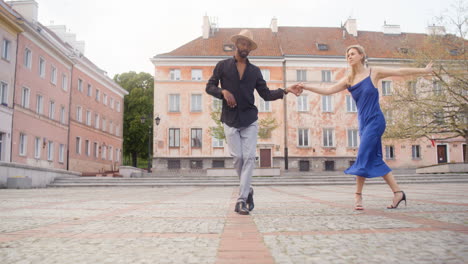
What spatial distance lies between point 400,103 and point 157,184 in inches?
623

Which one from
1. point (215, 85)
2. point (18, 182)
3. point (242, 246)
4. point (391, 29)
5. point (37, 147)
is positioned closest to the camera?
point (242, 246)

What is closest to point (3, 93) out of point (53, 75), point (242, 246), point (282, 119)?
point (53, 75)

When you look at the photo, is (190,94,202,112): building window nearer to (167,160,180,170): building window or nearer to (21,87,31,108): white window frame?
(167,160,180,170): building window

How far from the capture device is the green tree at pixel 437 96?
2289cm

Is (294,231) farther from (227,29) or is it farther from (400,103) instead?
(227,29)

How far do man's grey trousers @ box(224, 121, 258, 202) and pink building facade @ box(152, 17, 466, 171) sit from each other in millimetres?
32362

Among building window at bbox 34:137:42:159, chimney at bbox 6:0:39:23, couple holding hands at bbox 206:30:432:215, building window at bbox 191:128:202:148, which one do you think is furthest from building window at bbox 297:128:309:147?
couple holding hands at bbox 206:30:432:215

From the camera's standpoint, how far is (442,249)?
2359 mm

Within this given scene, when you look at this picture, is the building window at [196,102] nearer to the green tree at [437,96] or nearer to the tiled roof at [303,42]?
the tiled roof at [303,42]

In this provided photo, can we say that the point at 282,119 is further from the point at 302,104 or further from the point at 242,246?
the point at 242,246

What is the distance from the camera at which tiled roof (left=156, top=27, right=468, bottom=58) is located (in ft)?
127

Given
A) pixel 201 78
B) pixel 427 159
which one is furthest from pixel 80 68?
pixel 427 159

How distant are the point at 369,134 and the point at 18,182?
15356 mm

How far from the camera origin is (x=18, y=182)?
16.1m
